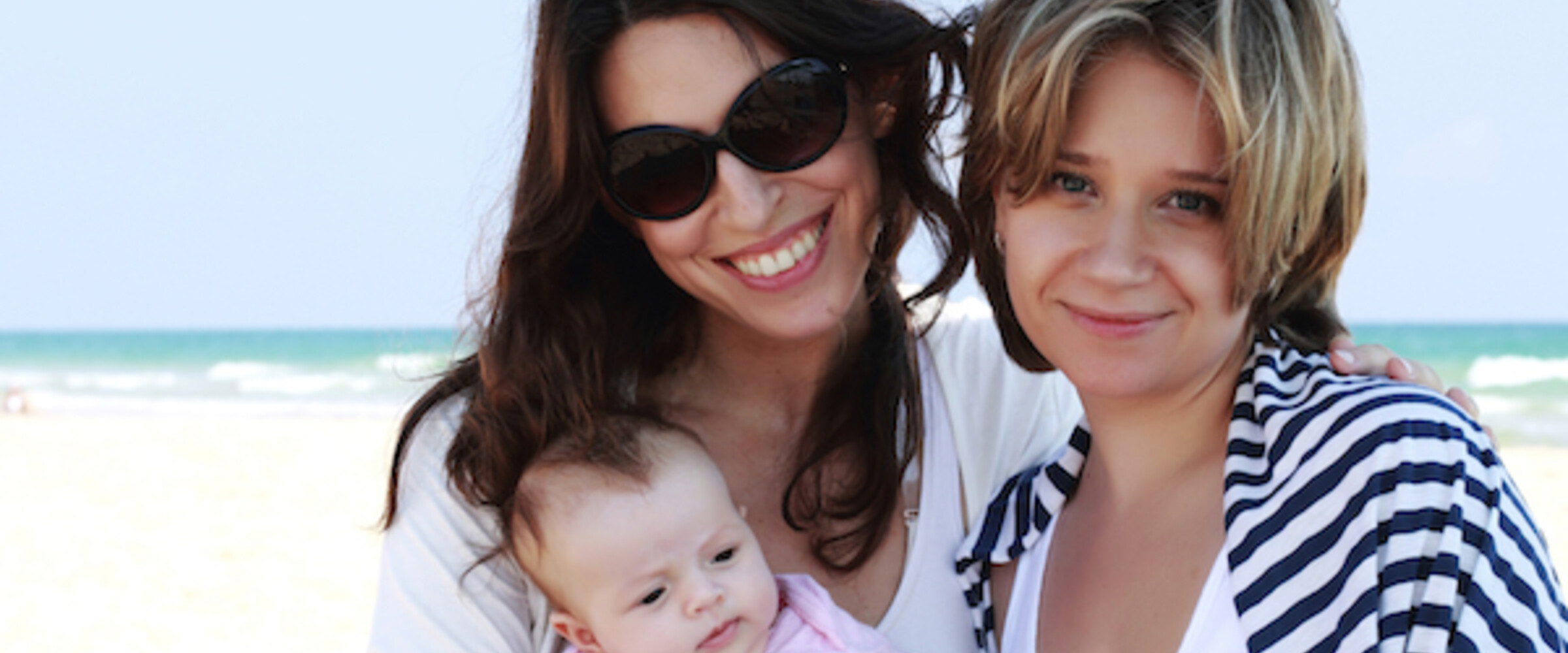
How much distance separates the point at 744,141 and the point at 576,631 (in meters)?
1.16

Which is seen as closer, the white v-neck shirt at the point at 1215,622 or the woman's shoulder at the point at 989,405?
the white v-neck shirt at the point at 1215,622

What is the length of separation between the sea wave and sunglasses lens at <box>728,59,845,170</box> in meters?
27.5

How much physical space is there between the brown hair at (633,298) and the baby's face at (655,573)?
183 mm

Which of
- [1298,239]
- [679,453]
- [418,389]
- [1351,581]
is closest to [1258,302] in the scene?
[1298,239]

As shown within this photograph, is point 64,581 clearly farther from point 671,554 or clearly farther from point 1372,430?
point 1372,430

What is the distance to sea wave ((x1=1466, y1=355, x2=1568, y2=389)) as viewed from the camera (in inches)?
1042

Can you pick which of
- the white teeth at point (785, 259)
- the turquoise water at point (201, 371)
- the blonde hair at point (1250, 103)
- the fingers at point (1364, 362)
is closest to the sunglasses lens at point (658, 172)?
the white teeth at point (785, 259)

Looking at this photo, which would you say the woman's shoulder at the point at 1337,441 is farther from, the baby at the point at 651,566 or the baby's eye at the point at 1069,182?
the baby at the point at 651,566

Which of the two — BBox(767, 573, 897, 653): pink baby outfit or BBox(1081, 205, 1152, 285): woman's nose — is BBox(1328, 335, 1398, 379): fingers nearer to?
BBox(1081, 205, 1152, 285): woman's nose

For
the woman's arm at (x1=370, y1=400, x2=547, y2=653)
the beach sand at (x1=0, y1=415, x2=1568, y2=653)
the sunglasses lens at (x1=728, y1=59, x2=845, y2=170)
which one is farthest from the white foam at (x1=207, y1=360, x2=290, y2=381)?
the sunglasses lens at (x1=728, y1=59, x2=845, y2=170)

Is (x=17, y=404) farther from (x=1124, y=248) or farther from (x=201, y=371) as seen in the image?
(x=1124, y=248)

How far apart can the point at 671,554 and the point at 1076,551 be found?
88 centimetres

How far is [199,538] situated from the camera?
33.3ft

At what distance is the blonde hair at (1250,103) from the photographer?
1898 mm
